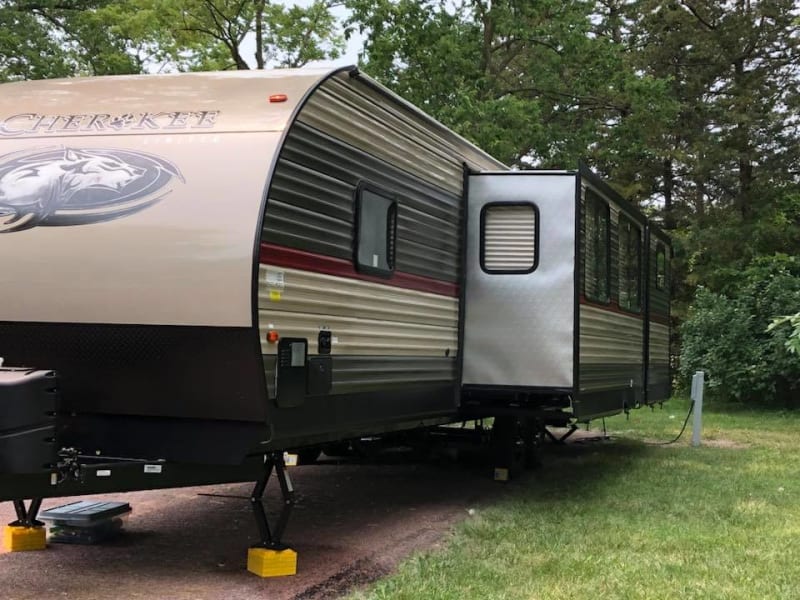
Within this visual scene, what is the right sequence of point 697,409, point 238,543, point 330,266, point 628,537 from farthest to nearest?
point 697,409 < point 628,537 < point 238,543 < point 330,266

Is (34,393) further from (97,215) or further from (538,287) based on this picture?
(538,287)

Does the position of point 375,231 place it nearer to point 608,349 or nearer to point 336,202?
point 336,202

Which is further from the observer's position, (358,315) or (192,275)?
(358,315)

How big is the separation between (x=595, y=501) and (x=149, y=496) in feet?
13.2

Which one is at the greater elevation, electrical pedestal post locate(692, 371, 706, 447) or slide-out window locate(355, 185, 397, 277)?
slide-out window locate(355, 185, 397, 277)

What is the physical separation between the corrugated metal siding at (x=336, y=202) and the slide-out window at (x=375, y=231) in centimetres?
8

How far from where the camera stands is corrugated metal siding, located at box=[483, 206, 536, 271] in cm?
766

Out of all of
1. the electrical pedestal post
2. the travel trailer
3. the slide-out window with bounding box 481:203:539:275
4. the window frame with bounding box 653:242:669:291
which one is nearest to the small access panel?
the travel trailer

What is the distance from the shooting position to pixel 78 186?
185 inches

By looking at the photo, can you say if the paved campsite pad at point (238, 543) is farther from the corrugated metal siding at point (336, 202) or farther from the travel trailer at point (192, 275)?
the corrugated metal siding at point (336, 202)

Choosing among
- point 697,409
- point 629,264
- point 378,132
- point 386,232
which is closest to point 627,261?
point 629,264

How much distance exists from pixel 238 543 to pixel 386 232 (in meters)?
2.44

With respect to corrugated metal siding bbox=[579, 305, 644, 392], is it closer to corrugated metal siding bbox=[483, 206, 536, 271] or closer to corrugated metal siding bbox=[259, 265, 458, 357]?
corrugated metal siding bbox=[483, 206, 536, 271]

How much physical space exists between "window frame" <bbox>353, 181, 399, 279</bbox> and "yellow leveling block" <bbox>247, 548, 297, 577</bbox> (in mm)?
1835
